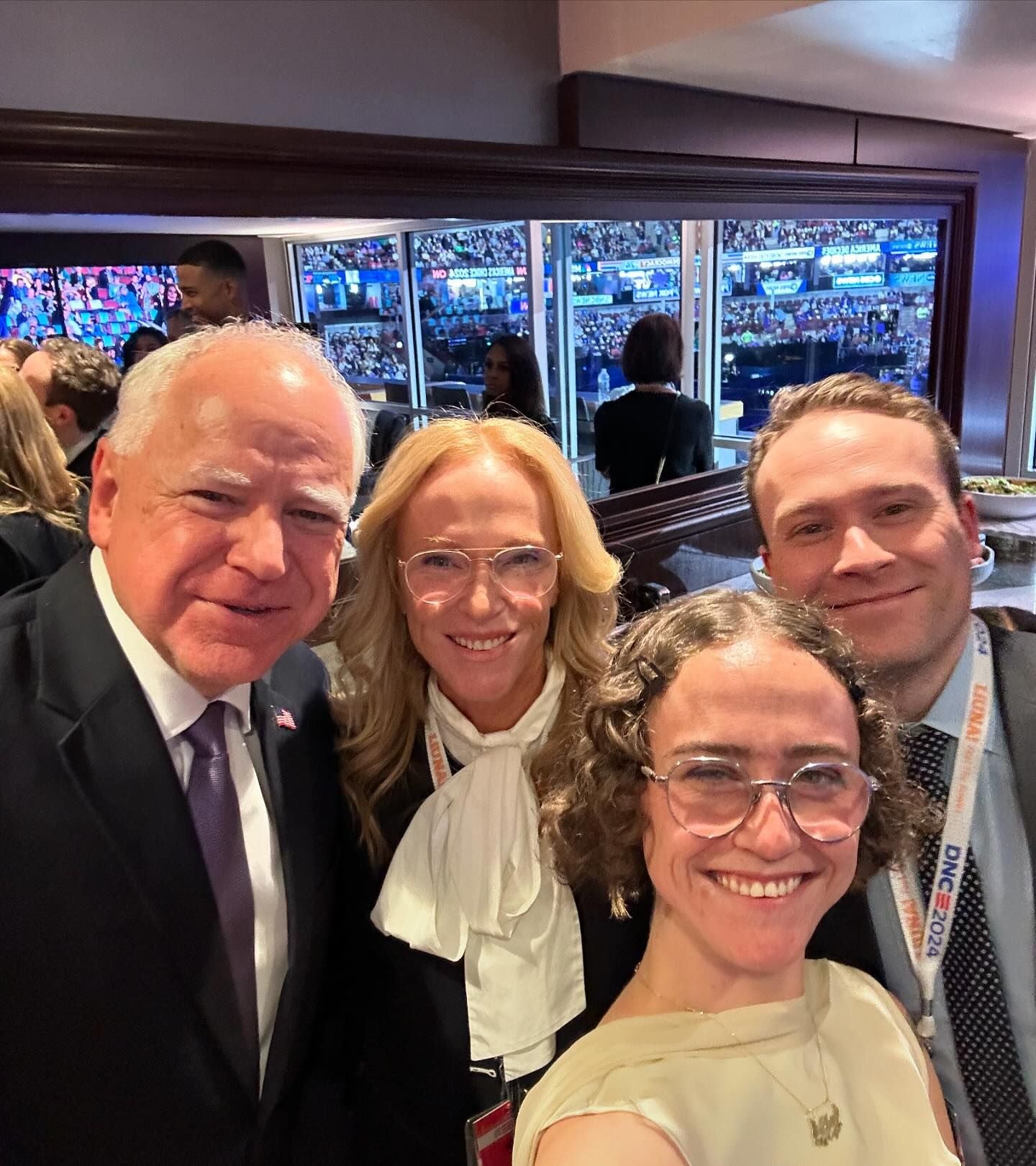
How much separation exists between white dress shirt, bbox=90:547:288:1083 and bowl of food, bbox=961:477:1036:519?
263cm

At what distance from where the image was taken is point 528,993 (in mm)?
1140

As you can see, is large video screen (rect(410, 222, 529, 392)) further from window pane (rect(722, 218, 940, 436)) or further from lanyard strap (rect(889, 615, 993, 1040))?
lanyard strap (rect(889, 615, 993, 1040))

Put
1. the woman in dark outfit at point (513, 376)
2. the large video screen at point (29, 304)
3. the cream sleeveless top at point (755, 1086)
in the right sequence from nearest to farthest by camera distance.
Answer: the cream sleeveless top at point (755, 1086) < the large video screen at point (29, 304) < the woman in dark outfit at point (513, 376)

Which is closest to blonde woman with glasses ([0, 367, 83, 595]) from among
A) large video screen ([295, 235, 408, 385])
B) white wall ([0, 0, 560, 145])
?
large video screen ([295, 235, 408, 385])

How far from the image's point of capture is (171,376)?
3.55ft

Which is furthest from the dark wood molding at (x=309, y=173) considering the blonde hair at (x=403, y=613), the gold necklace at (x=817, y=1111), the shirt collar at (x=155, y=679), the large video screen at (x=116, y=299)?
the gold necklace at (x=817, y=1111)

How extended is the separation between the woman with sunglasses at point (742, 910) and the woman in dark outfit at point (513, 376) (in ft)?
4.73

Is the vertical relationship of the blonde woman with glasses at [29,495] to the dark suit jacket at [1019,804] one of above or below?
above

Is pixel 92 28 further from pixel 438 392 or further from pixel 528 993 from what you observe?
pixel 528 993

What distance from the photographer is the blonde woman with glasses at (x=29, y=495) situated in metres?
2.05

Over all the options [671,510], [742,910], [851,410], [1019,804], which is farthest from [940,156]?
[742,910]

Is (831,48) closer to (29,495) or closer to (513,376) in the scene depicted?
(513,376)

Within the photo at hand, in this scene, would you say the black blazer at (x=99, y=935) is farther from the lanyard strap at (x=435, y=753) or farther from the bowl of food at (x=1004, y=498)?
the bowl of food at (x=1004, y=498)

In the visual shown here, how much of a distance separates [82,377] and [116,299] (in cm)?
31
